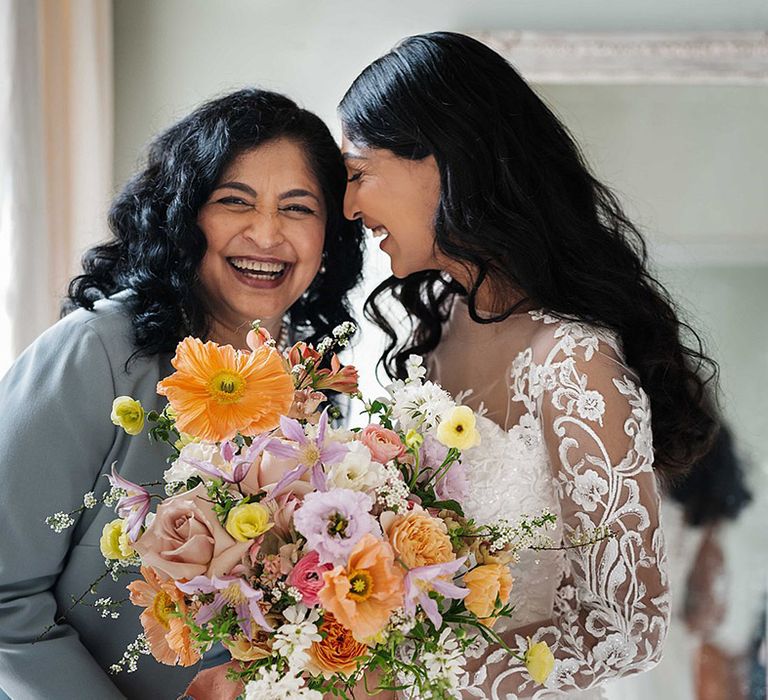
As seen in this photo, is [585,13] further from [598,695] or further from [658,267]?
[598,695]

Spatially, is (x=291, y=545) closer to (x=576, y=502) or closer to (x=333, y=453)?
(x=333, y=453)

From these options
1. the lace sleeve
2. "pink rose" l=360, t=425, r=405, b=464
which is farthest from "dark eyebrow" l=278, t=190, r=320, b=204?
"pink rose" l=360, t=425, r=405, b=464

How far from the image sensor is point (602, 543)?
56.2 inches

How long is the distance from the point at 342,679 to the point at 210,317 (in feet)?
2.82

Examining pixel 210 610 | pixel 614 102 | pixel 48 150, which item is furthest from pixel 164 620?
pixel 614 102

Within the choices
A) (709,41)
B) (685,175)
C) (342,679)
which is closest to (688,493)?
(685,175)

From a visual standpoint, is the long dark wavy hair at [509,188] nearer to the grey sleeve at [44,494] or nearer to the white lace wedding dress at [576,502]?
the white lace wedding dress at [576,502]

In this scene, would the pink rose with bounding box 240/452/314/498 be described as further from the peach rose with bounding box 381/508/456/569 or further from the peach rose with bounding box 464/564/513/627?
the peach rose with bounding box 464/564/513/627

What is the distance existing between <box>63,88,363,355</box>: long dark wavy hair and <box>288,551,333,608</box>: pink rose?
0.63 metres

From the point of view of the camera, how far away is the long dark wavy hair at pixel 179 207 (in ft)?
5.36

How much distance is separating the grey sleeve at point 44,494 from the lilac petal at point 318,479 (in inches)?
21.1

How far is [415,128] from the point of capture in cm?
162

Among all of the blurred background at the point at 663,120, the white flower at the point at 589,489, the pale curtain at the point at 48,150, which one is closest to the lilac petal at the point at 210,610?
the white flower at the point at 589,489

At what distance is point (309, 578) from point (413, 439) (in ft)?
0.70
